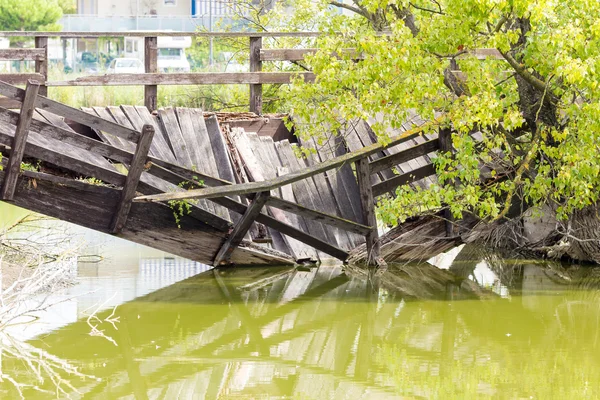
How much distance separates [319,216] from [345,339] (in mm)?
2970

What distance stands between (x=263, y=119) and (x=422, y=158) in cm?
228

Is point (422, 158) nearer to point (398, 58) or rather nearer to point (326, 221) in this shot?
point (326, 221)

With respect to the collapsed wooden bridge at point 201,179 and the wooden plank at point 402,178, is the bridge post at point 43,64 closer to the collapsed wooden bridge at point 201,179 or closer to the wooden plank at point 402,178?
the collapsed wooden bridge at point 201,179

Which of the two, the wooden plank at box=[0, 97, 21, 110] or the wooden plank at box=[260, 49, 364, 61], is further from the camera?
the wooden plank at box=[260, 49, 364, 61]

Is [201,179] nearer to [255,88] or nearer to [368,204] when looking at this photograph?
[368,204]

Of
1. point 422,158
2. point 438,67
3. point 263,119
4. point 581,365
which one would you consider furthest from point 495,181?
point 581,365

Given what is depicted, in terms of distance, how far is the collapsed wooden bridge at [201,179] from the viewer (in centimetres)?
1098

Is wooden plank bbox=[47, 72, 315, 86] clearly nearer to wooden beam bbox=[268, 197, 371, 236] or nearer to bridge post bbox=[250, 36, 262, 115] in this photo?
bridge post bbox=[250, 36, 262, 115]

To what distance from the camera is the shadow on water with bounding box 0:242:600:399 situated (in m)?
7.94

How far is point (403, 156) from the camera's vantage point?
41.1 feet

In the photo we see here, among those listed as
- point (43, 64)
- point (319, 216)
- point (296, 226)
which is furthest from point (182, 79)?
point (319, 216)

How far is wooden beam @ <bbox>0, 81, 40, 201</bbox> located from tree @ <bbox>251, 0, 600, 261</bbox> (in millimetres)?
3022

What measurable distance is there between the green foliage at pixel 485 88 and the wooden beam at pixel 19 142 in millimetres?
3017

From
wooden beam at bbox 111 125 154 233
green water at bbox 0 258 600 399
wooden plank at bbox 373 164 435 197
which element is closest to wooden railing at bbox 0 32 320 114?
wooden plank at bbox 373 164 435 197
